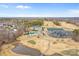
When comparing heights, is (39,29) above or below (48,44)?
above

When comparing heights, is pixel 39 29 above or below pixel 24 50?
above

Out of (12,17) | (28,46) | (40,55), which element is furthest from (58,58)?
(12,17)

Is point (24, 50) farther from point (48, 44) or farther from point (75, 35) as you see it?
point (75, 35)

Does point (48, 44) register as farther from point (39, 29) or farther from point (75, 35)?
point (75, 35)

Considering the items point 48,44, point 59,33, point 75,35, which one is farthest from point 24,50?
point 75,35

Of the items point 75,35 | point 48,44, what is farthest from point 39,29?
point 75,35

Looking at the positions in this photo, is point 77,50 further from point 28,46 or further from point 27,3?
point 27,3

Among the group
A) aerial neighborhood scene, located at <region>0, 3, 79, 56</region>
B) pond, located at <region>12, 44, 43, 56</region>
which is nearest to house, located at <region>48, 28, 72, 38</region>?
aerial neighborhood scene, located at <region>0, 3, 79, 56</region>

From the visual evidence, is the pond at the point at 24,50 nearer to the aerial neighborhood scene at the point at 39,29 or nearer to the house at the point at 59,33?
the aerial neighborhood scene at the point at 39,29

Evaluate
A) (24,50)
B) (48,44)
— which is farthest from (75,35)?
(24,50)

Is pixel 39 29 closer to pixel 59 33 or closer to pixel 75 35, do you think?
pixel 59 33

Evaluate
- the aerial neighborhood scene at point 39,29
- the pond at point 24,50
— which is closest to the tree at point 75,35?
the aerial neighborhood scene at point 39,29
